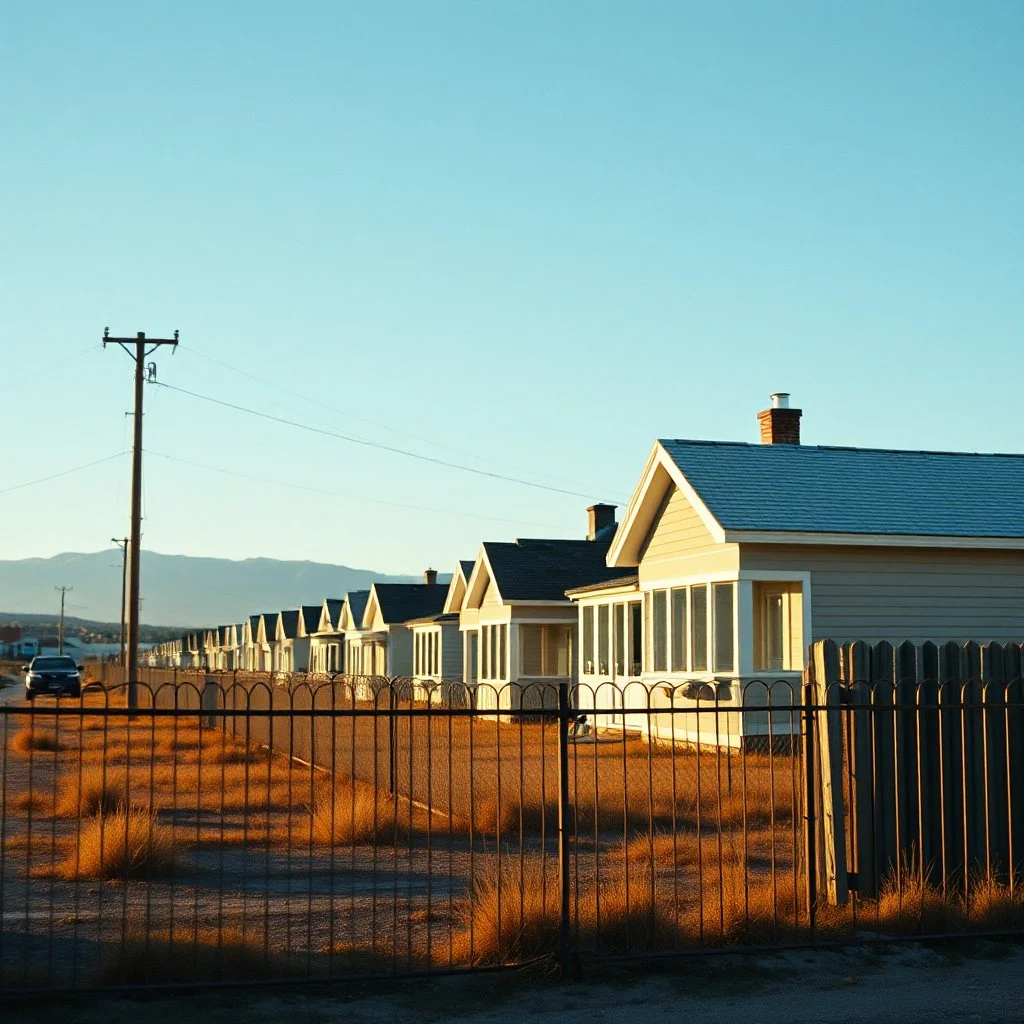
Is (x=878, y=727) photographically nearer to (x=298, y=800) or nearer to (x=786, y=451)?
(x=298, y=800)

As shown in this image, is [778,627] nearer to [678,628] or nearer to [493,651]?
[678,628]

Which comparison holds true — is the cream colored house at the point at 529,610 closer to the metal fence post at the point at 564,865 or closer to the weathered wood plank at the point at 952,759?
the weathered wood plank at the point at 952,759

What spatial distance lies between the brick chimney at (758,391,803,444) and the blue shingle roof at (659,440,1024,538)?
273 cm

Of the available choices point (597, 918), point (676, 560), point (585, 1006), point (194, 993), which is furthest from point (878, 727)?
point (676, 560)

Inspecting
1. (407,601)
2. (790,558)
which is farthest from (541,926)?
(407,601)

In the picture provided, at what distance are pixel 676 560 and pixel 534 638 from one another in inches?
504

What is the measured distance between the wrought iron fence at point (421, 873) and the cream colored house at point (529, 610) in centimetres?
1621

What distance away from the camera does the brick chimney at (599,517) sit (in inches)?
1649

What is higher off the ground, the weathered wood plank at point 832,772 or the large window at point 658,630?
the large window at point 658,630

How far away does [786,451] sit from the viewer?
22.8 m

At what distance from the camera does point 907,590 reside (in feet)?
67.7

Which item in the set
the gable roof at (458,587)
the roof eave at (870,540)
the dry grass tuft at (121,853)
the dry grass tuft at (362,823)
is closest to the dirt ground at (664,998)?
the dry grass tuft at (121,853)

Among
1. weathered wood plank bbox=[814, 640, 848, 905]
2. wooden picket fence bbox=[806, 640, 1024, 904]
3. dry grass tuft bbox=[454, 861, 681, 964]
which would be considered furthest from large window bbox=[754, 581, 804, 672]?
dry grass tuft bbox=[454, 861, 681, 964]

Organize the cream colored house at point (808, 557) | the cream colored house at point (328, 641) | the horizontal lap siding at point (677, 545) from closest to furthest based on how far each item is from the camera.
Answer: the cream colored house at point (808, 557)
the horizontal lap siding at point (677, 545)
the cream colored house at point (328, 641)
